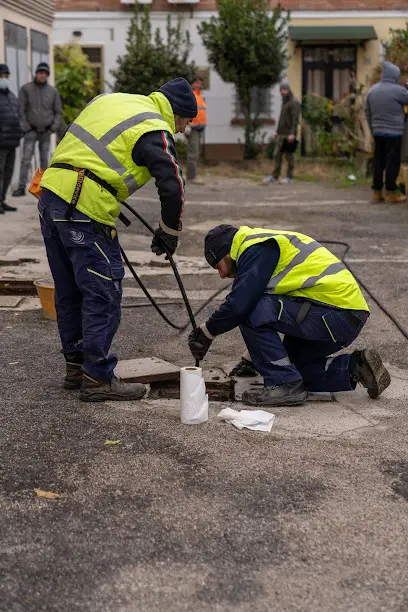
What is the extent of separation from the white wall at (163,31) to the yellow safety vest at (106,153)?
78.6 ft

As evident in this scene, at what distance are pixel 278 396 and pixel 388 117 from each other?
36.0 feet

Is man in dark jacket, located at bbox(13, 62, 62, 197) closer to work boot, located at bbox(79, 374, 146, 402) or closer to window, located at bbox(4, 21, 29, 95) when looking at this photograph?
window, located at bbox(4, 21, 29, 95)

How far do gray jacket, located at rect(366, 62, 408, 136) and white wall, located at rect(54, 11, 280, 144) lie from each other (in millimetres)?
13463

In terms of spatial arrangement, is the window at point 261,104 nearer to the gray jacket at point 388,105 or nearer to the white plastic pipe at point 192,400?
the gray jacket at point 388,105

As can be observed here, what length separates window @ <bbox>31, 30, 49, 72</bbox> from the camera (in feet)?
62.1

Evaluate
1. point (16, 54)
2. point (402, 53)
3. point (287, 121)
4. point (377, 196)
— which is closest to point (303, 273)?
point (377, 196)

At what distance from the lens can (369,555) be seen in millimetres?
3734

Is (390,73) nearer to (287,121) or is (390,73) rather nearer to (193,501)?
(287,121)

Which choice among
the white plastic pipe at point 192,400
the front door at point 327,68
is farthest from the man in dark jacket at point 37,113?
the front door at point 327,68

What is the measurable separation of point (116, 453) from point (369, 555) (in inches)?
57.3

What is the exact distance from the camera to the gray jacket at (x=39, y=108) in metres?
16.0

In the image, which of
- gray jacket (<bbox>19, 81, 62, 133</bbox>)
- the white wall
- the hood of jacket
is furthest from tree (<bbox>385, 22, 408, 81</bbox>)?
the white wall

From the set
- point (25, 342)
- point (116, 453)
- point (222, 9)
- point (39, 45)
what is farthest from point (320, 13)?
point (116, 453)

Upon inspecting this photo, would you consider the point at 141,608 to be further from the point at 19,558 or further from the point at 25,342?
the point at 25,342
